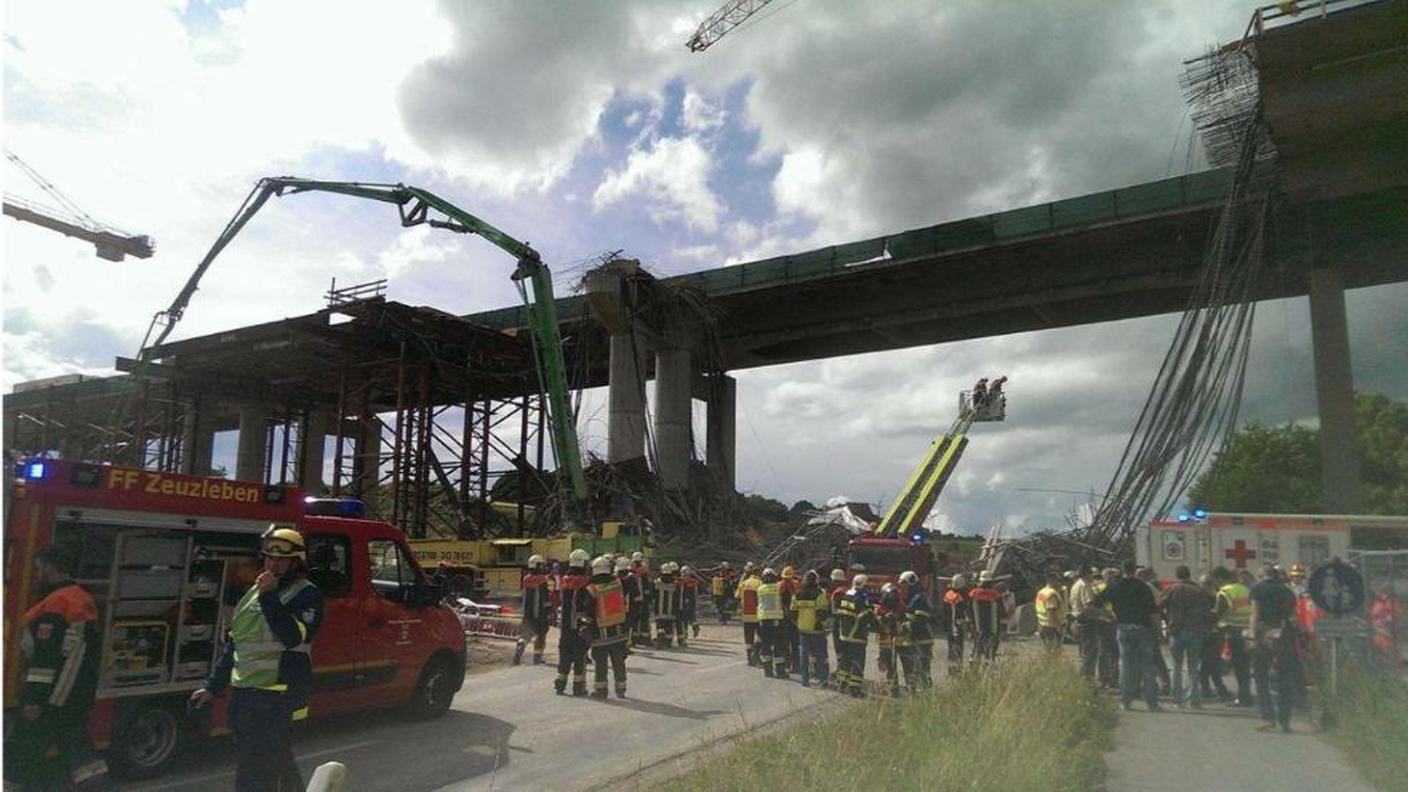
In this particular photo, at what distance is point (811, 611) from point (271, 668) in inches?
352

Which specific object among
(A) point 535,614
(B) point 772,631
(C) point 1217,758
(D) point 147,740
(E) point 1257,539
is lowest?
(C) point 1217,758

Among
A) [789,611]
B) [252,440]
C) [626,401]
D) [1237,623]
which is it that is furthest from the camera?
[252,440]

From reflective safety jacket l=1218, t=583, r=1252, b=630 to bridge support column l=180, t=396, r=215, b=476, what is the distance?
47558 mm

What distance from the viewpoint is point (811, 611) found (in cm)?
1320

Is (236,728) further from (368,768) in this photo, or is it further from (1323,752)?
(1323,752)

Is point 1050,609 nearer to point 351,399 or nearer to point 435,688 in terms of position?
point 435,688

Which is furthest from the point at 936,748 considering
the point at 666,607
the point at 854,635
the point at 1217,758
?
the point at 666,607

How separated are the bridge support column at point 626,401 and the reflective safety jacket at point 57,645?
101ft

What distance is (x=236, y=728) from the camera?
5.41 metres

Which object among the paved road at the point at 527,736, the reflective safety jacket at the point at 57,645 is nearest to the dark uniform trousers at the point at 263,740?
the reflective safety jacket at the point at 57,645

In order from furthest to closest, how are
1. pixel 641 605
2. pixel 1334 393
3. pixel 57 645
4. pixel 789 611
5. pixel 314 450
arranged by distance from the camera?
pixel 314 450 → pixel 1334 393 → pixel 641 605 → pixel 789 611 → pixel 57 645

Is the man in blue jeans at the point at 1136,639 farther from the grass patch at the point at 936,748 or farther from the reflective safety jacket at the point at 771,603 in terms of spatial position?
the reflective safety jacket at the point at 771,603

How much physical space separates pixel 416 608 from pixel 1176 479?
719 inches

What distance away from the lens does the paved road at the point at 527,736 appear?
771 centimetres
